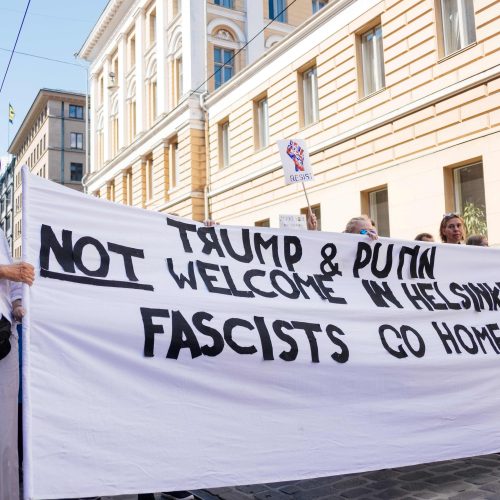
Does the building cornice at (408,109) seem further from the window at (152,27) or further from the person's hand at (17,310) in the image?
the window at (152,27)

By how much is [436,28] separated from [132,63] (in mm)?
20830

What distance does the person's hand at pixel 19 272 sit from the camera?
2.73m

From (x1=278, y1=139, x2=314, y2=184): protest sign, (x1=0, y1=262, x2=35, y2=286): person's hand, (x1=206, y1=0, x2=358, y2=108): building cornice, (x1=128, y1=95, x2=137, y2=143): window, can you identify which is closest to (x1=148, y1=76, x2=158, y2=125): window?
(x1=128, y1=95, x2=137, y2=143): window

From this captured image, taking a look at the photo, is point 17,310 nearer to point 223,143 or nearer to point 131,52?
point 223,143

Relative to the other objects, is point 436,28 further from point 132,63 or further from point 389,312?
point 132,63

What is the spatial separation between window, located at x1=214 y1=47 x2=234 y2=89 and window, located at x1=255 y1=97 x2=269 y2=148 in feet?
16.2

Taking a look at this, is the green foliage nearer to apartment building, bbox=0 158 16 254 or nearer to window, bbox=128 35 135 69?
window, bbox=128 35 135 69

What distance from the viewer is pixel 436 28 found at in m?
12.0

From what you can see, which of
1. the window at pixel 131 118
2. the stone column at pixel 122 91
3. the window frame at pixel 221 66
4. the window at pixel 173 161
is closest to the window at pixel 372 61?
the window frame at pixel 221 66

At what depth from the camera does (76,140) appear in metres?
55.2

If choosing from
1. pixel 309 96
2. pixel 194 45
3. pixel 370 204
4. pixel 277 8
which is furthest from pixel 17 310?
pixel 277 8

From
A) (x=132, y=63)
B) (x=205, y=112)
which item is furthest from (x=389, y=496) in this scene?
(x=132, y=63)

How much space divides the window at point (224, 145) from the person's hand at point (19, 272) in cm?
1799

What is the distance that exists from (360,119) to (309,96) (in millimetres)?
2753
